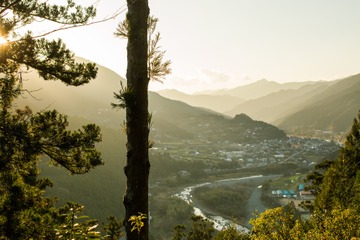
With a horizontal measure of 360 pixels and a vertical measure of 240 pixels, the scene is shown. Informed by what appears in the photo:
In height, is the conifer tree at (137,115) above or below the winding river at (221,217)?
above

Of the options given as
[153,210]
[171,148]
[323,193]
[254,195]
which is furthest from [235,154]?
[323,193]

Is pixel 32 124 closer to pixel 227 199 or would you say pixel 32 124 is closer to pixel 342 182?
pixel 342 182

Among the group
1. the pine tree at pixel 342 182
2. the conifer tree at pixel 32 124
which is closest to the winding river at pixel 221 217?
the pine tree at pixel 342 182

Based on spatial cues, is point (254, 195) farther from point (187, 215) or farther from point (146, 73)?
point (146, 73)

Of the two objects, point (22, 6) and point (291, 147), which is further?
point (291, 147)

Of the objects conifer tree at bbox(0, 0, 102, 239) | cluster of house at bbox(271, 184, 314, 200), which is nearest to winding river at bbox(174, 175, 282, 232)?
cluster of house at bbox(271, 184, 314, 200)

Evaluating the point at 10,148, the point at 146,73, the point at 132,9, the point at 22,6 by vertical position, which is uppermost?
the point at 22,6

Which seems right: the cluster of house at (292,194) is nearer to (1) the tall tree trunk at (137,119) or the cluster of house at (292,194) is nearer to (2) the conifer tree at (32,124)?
(2) the conifer tree at (32,124)
